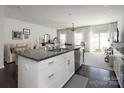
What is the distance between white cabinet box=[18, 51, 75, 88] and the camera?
5.08 feet

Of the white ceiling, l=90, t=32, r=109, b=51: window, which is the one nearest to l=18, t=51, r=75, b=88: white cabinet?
the white ceiling

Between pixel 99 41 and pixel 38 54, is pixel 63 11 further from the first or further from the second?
pixel 99 41

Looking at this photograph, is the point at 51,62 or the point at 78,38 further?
the point at 78,38

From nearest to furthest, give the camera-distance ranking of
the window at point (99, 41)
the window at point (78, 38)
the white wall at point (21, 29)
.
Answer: the white wall at point (21, 29) < the window at point (99, 41) < the window at point (78, 38)

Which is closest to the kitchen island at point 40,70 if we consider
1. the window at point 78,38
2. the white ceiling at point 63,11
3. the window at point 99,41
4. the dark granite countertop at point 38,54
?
the dark granite countertop at point 38,54

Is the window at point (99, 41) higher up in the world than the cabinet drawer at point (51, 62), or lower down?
higher up

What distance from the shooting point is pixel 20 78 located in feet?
6.28

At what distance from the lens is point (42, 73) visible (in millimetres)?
1570

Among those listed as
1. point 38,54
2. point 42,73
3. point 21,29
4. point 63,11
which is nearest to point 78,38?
point 21,29

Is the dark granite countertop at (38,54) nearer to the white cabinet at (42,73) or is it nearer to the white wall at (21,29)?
the white cabinet at (42,73)

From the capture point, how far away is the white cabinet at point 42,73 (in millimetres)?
1547
